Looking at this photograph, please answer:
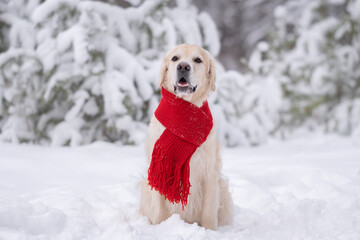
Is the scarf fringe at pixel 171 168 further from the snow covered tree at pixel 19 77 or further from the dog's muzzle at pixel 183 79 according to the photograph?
the snow covered tree at pixel 19 77

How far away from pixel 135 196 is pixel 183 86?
116 cm

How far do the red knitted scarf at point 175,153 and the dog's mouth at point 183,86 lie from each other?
4.8 inches

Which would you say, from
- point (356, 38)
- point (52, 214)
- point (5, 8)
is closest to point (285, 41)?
point (356, 38)

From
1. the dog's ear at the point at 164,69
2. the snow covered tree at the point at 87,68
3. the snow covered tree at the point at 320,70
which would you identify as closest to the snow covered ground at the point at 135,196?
the snow covered tree at the point at 87,68

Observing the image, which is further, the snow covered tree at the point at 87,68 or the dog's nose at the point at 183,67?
the snow covered tree at the point at 87,68

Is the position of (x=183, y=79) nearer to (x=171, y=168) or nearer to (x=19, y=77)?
(x=171, y=168)

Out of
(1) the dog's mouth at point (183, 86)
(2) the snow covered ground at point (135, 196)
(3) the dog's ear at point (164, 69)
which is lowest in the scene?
(2) the snow covered ground at point (135, 196)

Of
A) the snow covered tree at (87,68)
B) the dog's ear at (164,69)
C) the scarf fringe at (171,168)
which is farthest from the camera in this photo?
the snow covered tree at (87,68)

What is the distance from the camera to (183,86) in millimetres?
2150

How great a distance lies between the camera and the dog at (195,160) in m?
2.15

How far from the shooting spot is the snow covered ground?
1785 mm

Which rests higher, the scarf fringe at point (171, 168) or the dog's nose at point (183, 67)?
the dog's nose at point (183, 67)

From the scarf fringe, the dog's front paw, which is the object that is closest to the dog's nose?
the scarf fringe

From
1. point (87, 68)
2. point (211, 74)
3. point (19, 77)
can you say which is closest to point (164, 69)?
point (211, 74)
